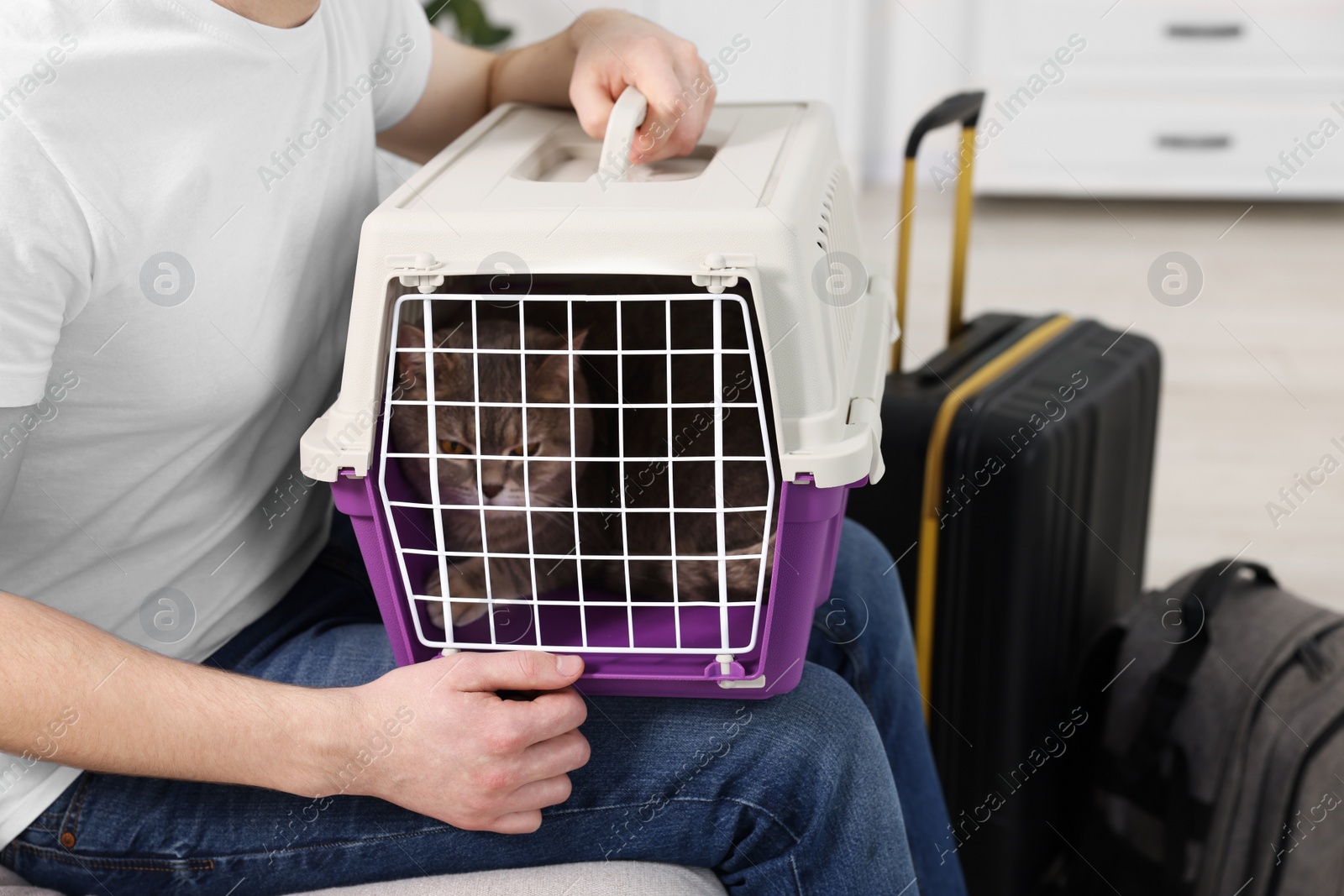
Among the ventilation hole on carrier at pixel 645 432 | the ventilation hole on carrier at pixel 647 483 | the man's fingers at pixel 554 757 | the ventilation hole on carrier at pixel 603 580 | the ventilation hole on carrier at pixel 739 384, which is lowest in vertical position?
the man's fingers at pixel 554 757

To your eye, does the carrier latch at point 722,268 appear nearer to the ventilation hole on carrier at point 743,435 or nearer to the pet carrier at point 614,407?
the pet carrier at point 614,407

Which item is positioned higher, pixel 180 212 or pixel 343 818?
pixel 180 212

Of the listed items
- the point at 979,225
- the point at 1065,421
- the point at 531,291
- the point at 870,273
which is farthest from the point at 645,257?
the point at 979,225

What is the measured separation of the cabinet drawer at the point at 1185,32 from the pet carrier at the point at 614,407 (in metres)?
2.68

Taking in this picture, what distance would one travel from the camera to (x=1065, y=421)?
1.19 metres

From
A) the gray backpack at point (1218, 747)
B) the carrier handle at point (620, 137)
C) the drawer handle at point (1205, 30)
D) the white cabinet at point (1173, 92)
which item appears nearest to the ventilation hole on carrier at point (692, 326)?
the carrier handle at point (620, 137)

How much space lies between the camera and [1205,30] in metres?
3.17

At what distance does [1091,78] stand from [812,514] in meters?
3.02

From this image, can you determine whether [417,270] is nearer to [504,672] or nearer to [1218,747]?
[504,672]

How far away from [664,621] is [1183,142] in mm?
3071

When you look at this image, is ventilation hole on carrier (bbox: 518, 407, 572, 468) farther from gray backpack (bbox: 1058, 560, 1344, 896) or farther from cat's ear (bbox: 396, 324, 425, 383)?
gray backpack (bbox: 1058, 560, 1344, 896)

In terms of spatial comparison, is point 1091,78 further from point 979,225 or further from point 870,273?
point 870,273

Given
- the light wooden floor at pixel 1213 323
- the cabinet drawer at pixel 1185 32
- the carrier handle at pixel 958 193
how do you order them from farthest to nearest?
the cabinet drawer at pixel 1185 32 < the light wooden floor at pixel 1213 323 < the carrier handle at pixel 958 193

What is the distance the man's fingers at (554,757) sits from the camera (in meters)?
0.70
